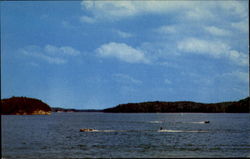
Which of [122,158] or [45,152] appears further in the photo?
[45,152]

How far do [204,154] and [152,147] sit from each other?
13.1m

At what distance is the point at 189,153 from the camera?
2413 inches

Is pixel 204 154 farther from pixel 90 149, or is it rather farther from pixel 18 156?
pixel 18 156

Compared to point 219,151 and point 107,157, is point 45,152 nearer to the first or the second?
point 107,157

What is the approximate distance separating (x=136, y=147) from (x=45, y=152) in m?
17.9

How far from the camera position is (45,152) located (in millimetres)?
63469

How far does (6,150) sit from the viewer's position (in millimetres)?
65125

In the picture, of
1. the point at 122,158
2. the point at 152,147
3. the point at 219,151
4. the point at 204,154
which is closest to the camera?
the point at 122,158

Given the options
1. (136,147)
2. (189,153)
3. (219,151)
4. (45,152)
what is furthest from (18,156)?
(219,151)

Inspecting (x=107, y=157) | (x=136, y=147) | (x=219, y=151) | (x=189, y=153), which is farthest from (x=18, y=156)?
(x=219, y=151)

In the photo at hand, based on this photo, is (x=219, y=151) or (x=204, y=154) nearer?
(x=204, y=154)

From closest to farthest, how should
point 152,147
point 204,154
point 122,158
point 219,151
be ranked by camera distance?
1. point 122,158
2. point 204,154
3. point 219,151
4. point 152,147

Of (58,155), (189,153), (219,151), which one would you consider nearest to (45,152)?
(58,155)

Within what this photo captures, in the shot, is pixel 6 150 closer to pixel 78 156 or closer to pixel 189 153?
pixel 78 156
